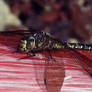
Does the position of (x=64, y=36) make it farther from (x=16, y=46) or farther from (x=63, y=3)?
(x=16, y=46)

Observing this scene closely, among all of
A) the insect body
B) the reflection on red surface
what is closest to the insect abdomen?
the insect body

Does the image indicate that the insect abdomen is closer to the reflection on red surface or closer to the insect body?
the insect body

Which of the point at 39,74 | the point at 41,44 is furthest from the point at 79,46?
the point at 39,74

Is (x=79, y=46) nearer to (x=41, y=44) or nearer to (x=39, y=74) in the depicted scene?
(x=41, y=44)

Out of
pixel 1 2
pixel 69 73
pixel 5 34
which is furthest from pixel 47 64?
pixel 1 2

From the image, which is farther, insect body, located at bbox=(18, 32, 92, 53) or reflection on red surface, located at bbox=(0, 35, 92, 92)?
insect body, located at bbox=(18, 32, 92, 53)

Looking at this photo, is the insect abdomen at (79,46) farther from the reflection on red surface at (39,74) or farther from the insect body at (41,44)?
the reflection on red surface at (39,74)

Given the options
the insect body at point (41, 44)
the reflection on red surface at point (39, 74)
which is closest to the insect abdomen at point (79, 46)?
the insect body at point (41, 44)
